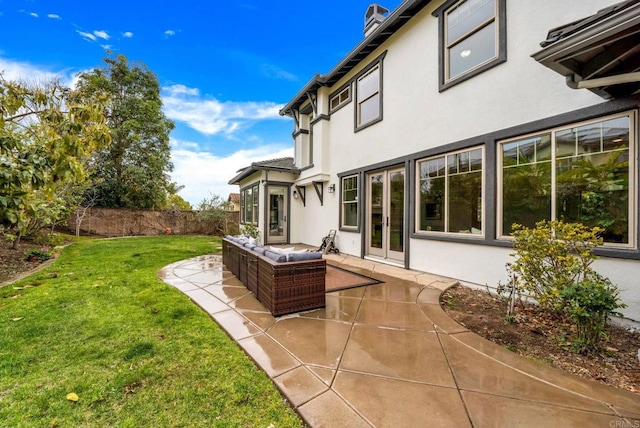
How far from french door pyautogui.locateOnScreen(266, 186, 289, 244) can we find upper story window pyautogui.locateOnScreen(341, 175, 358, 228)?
3.35m

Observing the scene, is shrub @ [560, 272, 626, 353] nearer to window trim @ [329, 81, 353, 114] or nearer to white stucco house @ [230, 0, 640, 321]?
white stucco house @ [230, 0, 640, 321]

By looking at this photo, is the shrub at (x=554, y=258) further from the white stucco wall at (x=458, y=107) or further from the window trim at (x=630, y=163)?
the white stucco wall at (x=458, y=107)

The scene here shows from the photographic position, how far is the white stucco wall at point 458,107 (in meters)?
3.90

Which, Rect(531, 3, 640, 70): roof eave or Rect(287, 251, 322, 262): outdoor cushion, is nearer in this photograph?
Rect(531, 3, 640, 70): roof eave

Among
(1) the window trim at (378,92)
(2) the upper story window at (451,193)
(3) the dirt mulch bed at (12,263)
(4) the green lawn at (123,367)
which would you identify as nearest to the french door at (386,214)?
(2) the upper story window at (451,193)

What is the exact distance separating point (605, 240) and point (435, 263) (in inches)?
106

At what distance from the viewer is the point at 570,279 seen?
10.2ft

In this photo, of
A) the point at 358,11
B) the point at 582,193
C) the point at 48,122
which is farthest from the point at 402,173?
the point at 358,11

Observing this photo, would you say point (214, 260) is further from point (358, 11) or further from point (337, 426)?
point (358, 11)

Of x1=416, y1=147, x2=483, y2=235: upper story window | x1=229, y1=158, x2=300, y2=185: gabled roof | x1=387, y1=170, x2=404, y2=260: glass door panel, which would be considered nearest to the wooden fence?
x1=229, y1=158, x2=300, y2=185: gabled roof

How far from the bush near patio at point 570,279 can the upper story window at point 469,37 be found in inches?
126

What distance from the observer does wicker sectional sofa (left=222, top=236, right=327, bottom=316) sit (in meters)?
3.63

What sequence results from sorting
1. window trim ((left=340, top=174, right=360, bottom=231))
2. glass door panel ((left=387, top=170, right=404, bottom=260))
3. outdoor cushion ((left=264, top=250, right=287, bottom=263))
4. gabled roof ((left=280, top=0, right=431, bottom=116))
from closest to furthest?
outdoor cushion ((left=264, top=250, right=287, bottom=263))
gabled roof ((left=280, top=0, right=431, bottom=116))
glass door panel ((left=387, top=170, right=404, bottom=260))
window trim ((left=340, top=174, right=360, bottom=231))

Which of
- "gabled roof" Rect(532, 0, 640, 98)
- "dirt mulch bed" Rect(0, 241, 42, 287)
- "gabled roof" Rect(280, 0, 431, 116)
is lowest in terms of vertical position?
"dirt mulch bed" Rect(0, 241, 42, 287)
